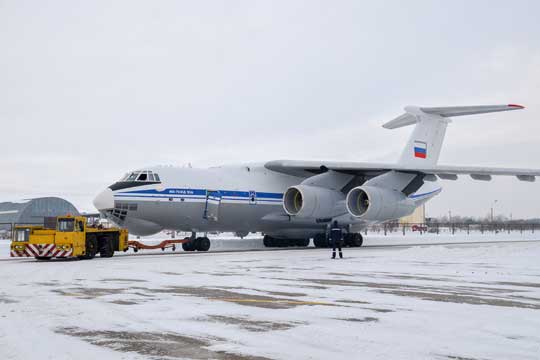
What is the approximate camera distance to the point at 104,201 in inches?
805

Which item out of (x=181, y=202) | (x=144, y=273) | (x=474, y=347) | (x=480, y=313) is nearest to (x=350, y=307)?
(x=480, y=313)

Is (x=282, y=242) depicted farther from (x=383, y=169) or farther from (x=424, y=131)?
(x=424, y=131)

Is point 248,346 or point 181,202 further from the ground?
point 181,202

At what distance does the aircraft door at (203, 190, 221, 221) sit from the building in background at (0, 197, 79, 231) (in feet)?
141

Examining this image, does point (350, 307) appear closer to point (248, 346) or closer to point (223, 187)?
point (248, 346)

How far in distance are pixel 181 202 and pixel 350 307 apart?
14936mm

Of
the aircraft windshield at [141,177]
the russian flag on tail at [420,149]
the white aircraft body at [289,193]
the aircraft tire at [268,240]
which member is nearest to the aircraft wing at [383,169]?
the white aircraft body at [289,193]

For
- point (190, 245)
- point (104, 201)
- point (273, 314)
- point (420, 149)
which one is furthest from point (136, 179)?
point (273, 314)

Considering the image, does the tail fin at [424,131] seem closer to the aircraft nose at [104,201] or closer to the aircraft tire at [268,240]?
the aircraft tire at [268,240]

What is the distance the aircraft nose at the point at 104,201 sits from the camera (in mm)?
20422

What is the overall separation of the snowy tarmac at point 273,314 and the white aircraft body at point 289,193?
8653 mm

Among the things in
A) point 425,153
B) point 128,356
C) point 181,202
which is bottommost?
point 128,356

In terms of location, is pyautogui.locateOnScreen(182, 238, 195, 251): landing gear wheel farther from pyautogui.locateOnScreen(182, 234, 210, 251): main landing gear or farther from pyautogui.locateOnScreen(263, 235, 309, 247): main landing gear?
pyautogui.locateOnScreen(263, 235, 309, 247): main landing gear

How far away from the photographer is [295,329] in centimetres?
607
